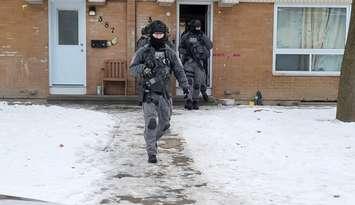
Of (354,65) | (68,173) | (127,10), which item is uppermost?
(127,10)

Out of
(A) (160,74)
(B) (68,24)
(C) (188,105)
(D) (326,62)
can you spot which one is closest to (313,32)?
(D) (326,62)

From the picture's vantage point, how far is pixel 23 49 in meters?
16.1

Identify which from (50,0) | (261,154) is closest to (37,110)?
(50,0)

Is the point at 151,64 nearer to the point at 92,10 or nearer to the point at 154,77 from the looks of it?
the point at 154,77

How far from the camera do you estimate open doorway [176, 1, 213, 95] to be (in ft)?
53.6

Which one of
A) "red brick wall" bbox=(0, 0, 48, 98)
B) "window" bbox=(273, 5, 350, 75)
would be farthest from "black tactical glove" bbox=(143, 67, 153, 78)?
"window" bbox=(273, 5, 350, 75)

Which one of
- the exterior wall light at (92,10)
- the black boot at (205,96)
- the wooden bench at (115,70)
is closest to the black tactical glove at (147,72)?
the black boot at (205,96)

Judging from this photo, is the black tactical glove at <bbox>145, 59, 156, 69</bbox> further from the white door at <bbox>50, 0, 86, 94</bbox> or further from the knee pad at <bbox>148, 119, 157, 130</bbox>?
the white door at <bbox>50, 0, 86, 94</bbox>

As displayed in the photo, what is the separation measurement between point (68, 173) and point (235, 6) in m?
9.39

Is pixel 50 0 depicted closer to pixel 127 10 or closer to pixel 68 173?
pixel 127 10

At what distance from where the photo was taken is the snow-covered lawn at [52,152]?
7223 mm

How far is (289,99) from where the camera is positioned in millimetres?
16562

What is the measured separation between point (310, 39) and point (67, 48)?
253 inches

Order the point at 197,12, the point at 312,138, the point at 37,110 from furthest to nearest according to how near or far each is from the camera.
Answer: the point at 197,12
the point at 37,110
the point at 312,138
